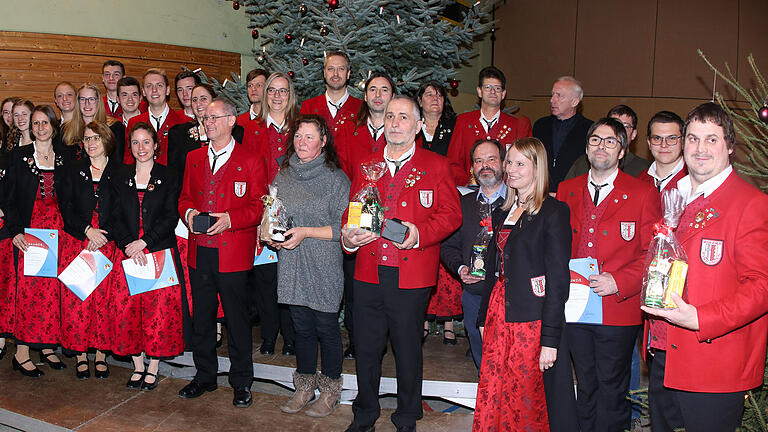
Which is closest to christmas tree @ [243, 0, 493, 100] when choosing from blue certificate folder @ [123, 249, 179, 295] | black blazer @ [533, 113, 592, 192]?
black blazer @ [533, 113, 592, 192]

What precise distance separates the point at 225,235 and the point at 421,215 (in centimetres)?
141

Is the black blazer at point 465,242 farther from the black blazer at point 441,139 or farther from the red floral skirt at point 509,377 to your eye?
the black blazer at point 441,139

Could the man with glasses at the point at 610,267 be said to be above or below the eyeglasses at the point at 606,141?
below

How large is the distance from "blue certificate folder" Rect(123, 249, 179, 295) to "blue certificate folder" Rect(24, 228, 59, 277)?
0.74 m

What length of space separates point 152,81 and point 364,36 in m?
1.93

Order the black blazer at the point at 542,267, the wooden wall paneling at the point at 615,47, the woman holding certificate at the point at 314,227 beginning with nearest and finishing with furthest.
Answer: the black blazer at the point at 542,267, the woman holding certificate at the point at 314,227, the wooden wall paneling at the point at 615,47

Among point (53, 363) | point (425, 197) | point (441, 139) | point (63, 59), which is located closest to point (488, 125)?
point (441, 139)

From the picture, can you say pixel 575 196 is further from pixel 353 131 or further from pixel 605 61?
pixel 605 61

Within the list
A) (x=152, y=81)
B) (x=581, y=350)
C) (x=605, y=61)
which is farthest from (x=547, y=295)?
(x=605, y=61)

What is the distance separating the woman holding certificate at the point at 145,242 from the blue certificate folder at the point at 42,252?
0.58 metres

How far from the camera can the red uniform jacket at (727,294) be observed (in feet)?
7.66

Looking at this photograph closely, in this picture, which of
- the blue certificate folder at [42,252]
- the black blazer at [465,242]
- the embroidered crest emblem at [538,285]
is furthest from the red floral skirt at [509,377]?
the blue certificate folder at [42,252]

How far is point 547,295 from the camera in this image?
3.10 m

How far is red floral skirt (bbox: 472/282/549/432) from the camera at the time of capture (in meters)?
3.14
